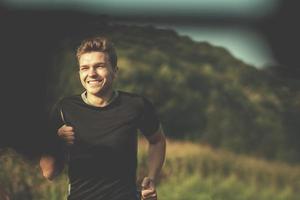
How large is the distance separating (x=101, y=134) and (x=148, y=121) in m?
0.30

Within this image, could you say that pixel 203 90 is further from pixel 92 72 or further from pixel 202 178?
pixel 92 72

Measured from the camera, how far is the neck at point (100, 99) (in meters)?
3.95

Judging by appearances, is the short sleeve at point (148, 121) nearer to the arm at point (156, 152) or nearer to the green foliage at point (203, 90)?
the arm at point (156, 152)

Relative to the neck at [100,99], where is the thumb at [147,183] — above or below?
below

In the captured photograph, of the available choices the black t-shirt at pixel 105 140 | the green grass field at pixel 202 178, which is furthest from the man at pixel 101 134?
the green grass field at pixel 202 178

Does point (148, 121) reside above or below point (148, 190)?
above

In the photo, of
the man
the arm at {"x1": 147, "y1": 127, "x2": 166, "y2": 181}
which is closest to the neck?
the man

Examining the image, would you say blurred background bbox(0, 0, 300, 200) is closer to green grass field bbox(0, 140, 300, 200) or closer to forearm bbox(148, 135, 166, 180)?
green grass field bbox(0, 140, 300, 200)

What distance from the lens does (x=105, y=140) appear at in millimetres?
3871

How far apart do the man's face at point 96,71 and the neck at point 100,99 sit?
0.04 metres

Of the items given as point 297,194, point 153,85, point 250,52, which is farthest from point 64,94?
point 297,194

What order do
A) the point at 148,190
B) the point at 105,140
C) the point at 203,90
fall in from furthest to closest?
the point at 203,90, the point at 105,140, the point at 148,190

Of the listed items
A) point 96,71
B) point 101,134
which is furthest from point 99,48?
point 101,134

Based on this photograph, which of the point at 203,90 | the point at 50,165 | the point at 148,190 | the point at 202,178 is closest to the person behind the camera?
the point at 148,190
